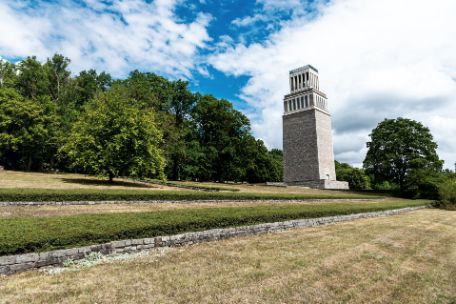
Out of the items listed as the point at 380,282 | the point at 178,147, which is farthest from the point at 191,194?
the point at 178,147

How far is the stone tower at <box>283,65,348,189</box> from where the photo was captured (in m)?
52.6

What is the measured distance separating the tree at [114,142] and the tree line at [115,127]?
9 cm

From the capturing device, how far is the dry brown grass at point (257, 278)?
534cm

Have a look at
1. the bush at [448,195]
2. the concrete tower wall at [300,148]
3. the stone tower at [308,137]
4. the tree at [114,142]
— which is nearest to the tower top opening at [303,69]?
the stone tower at [308,137]

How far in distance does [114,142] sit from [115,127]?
149 cm

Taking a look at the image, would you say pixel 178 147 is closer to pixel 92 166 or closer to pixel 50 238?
pixel 92 166

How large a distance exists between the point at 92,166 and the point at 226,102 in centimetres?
3248

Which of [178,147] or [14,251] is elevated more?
[178,147]

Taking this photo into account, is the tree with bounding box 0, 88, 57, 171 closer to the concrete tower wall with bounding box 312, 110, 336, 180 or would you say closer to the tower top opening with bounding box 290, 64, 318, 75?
the concrete tower wall with bounding box 312, 110, 336, 180

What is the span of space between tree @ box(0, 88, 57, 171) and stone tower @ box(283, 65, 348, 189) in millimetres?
39952

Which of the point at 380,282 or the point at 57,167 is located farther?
the point at 57,167

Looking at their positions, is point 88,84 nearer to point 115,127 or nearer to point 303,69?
point 115,127

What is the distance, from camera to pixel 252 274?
6609mm

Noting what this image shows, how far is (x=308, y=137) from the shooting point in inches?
2131
